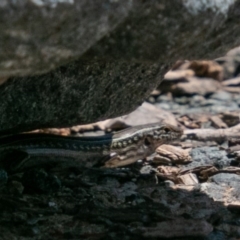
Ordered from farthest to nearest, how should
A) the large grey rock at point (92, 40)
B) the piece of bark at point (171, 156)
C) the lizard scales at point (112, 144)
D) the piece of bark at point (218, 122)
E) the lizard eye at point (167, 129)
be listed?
1. the piece of bark at point (218, 122)
2. the lizard eye at point (167, 129)
3. the piece of bark at point (171, 156)
4. the lizard scales at point (112, 144)
5. the large grey rock at point (92, 40)

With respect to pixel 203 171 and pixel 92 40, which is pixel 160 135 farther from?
pixel 92 40

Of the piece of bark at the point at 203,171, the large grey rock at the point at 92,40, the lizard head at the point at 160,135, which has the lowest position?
the piece of bark at the point at 203,171

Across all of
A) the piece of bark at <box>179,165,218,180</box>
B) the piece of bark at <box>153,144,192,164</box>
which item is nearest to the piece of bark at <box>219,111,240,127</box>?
the piece of bark at <box>153,144,192,164</box>

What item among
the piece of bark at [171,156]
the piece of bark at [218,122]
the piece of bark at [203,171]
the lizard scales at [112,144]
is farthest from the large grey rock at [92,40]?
the piece of bark at [218,122]

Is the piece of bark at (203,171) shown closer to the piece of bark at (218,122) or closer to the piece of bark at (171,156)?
the piece of bark at (171,156)

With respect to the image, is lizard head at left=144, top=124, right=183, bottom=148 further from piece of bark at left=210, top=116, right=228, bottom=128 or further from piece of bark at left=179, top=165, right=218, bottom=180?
piece of bark at left=210, top=116, right=228, bottom=128

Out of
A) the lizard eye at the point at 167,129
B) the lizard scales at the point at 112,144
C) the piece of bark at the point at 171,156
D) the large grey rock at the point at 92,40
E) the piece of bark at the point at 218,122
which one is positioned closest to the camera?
the large grey rock at the point at 92,40

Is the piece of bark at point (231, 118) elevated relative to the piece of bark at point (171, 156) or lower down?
lower down

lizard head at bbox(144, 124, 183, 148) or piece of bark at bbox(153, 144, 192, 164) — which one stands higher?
lizard head at bbox(144, 124, 183, 148)

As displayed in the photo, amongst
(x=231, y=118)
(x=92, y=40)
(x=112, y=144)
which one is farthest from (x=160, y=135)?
(x=92, y=40)
